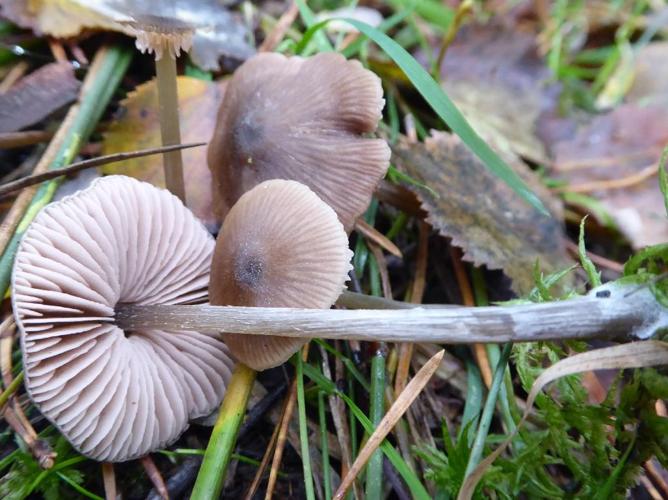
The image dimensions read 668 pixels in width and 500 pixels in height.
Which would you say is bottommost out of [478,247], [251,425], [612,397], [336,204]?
[251,425]

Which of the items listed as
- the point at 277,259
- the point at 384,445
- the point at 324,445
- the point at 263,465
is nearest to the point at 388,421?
the point at 384,445

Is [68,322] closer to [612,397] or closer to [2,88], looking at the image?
[2,88]

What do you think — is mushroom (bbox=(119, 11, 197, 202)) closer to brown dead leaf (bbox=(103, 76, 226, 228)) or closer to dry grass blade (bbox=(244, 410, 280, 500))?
brown dead leaf (bbox=(103, 76, 226, 228))

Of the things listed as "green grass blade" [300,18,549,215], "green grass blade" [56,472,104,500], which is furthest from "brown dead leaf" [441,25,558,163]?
"green grass blade" [56,472,104,500]

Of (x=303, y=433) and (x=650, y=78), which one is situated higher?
(x=650, y=78)

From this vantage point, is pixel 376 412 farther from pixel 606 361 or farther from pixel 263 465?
pixel 606 361

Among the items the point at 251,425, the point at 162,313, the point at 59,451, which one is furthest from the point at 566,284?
the point at 59,451
